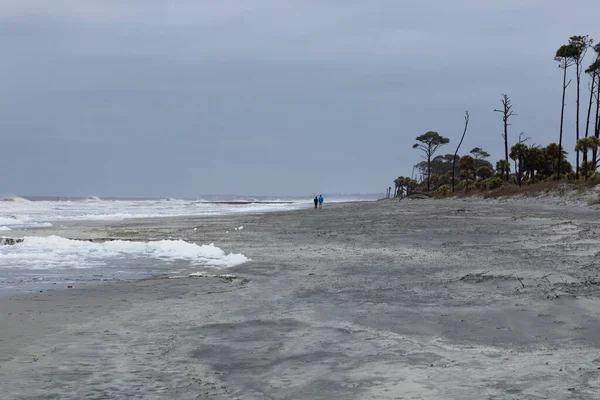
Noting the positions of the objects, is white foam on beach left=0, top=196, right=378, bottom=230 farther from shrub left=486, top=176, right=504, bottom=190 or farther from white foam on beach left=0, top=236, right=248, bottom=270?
shrub left=486, top=176, right=504, bottom=190

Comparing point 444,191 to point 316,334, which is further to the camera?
point 444,191

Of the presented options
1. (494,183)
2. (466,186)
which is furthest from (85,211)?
(466,186)

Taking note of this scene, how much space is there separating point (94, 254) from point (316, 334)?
7851 mm

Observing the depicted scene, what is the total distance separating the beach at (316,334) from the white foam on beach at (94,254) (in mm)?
1722

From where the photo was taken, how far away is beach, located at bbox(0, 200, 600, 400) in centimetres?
337

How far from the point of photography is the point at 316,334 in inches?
184

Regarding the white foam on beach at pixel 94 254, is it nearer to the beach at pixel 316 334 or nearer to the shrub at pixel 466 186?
the beach at pixel 316 334

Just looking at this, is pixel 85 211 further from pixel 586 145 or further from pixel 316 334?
pixel 316 334

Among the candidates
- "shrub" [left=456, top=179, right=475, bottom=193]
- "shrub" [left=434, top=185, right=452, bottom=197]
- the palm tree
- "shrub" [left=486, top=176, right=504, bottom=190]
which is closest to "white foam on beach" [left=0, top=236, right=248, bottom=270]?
the palm tree

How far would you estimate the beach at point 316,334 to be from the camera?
337 centimetres

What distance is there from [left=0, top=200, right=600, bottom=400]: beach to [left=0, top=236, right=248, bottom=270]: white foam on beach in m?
1.72

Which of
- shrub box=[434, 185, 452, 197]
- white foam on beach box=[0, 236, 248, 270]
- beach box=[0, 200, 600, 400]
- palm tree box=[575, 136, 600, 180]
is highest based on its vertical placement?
palm tree box=[575, 136, 600, 180]

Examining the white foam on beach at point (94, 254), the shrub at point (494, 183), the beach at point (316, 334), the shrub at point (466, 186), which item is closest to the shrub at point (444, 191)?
the shrub at point (466, 186)

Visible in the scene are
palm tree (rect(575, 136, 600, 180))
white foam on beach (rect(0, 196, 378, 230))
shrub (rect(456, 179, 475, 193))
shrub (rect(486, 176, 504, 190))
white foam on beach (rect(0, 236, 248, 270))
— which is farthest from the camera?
shrub (rect(456, 179, 475, 193))
